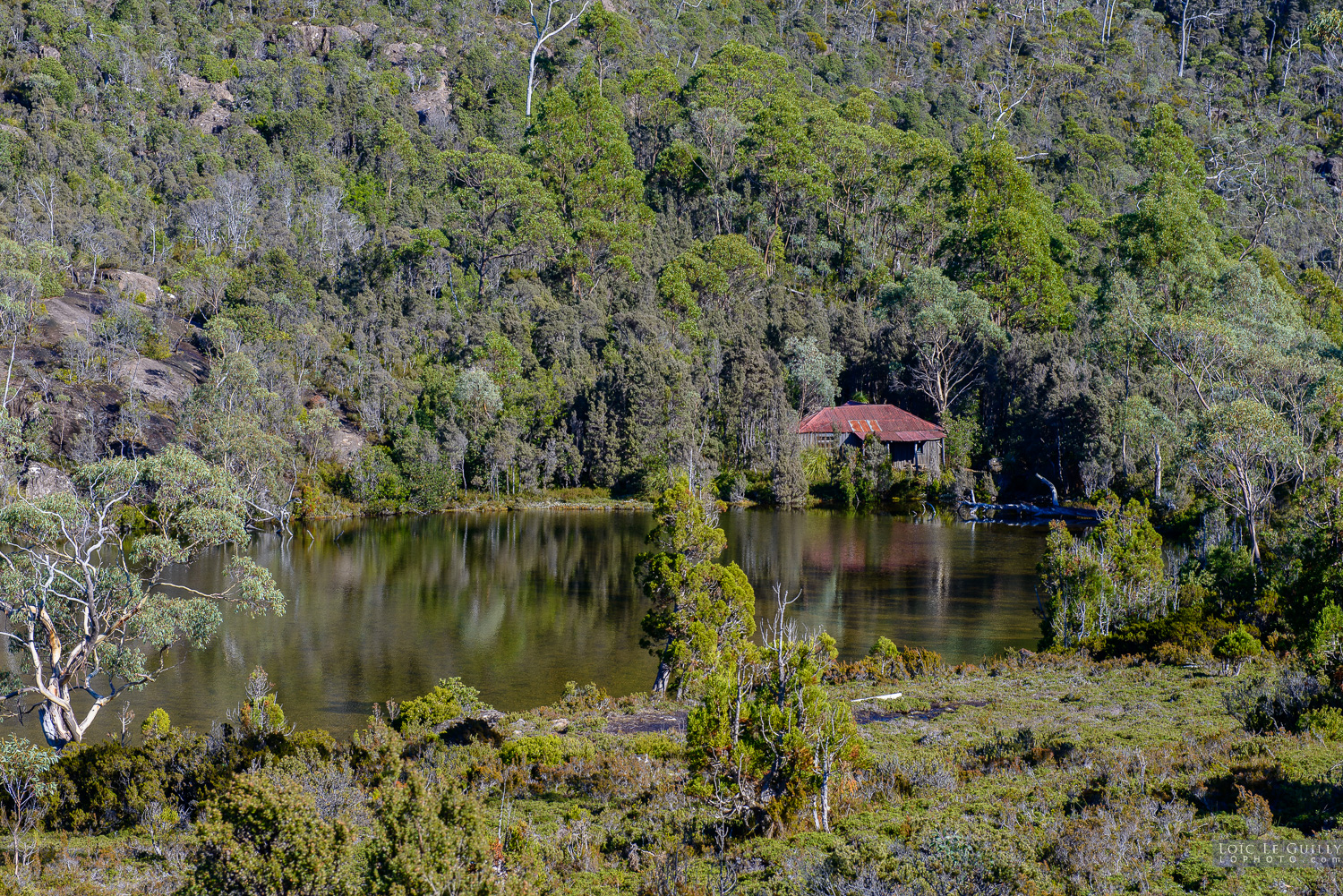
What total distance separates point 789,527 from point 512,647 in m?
29.1

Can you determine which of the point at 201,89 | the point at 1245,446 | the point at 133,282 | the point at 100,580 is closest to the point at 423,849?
the point at 100,580

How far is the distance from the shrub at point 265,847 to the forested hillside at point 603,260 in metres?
34.0

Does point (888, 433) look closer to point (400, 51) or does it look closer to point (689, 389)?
point (689, 389)

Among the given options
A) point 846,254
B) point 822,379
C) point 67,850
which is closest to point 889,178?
point 846,254

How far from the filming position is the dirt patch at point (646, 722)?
1983 centimetres

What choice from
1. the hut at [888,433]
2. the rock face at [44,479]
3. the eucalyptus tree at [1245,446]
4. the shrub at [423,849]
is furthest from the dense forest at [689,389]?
the hut at [888,433]

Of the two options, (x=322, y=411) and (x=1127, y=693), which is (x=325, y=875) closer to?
(x=1127, y=693)

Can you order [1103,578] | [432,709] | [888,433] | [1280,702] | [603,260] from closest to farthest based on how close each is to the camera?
[1280,702] < [432,709] < [1103,578] < [888,433] < [603,260]

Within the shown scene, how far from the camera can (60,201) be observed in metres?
79.9


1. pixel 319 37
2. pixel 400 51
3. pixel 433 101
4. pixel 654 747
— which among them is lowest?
pixel 654 747

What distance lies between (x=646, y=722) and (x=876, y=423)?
182ft

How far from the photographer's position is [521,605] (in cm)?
3597

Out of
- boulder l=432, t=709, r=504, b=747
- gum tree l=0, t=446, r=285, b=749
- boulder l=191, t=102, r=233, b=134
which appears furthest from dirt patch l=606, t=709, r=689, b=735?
boulder l=191, t=102, r=233, b=134

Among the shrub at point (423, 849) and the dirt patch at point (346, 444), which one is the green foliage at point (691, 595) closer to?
the shrub at point (423, 849)
